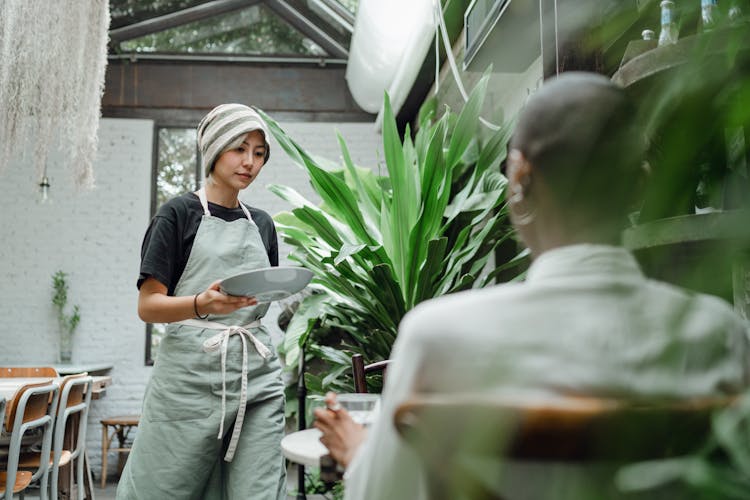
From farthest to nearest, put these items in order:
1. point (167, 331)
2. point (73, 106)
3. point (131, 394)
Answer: point (131, 394)
point (73, 106)
point (167, 331)

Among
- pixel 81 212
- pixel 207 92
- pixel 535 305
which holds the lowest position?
pixel 535 305

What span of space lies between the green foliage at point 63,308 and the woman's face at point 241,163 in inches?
194

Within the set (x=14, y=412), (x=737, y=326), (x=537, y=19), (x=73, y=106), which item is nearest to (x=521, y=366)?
(x=737, y=326)

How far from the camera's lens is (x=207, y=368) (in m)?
1.79

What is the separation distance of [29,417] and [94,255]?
3.84 m

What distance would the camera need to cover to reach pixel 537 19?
2.73 m

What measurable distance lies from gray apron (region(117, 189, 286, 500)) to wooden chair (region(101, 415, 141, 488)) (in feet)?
13.9

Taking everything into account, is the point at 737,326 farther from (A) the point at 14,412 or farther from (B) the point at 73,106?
(B) the point at 73,106

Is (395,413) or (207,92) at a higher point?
(207,92)

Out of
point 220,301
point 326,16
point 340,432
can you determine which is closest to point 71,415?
point 220,301

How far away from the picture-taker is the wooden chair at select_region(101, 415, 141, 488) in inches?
227

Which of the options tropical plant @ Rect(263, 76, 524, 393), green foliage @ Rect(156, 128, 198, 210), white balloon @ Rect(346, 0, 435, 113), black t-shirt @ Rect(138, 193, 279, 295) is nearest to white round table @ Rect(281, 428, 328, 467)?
black t-shirt @ Rect(138, 193, 279, 295)

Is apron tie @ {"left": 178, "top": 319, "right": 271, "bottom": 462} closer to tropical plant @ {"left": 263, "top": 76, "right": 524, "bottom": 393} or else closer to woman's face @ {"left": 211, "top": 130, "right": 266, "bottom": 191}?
woman's face @ {"left": 211, "top": 130, "right": 266, "bottom": 191}

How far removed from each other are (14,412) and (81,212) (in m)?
4.08
